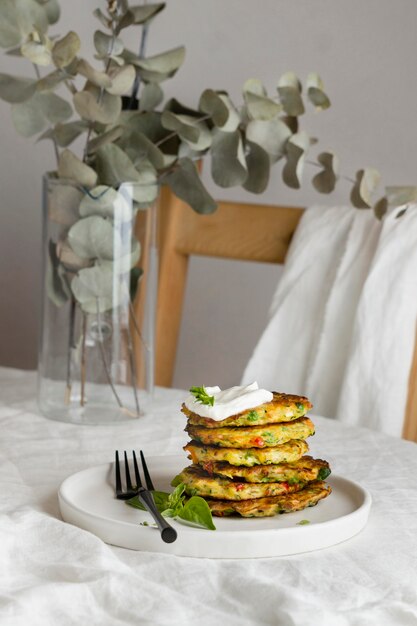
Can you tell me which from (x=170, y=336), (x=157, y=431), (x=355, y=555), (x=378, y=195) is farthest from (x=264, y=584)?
(x=378, y=195)

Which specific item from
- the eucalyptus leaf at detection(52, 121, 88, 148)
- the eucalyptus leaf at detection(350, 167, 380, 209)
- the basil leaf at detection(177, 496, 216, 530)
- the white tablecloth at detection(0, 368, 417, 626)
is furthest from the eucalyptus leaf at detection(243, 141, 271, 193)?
the basil leaf at detection(177, 496, 216, 530)

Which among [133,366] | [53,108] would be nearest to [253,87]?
[53,108]

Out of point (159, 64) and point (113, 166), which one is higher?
point (159, 64)

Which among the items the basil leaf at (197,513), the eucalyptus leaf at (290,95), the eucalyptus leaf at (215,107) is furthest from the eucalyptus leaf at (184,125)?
the basil leaf at (197,513)

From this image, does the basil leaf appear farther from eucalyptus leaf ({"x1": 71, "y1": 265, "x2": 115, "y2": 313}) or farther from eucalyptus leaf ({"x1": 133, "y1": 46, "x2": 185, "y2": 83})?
eucalyptus leaf ({"x1": 133, "y1": 46, "x2": 185, "y2": 83})

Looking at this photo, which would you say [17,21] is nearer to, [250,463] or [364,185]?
[364,185]

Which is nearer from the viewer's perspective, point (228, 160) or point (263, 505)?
point (263, 505)
